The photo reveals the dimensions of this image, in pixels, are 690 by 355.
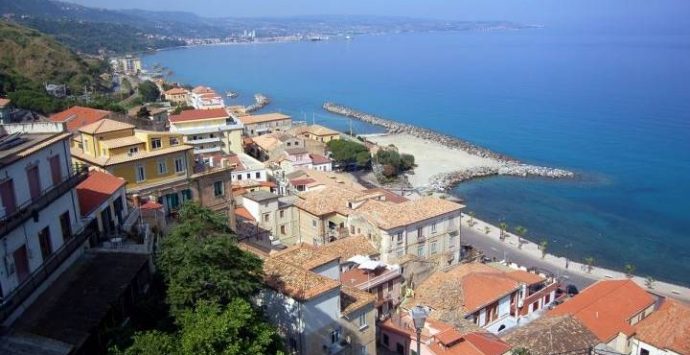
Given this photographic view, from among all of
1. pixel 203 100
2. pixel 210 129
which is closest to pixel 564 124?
pixel 203 100

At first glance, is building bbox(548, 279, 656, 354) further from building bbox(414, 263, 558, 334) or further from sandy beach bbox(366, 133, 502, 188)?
sandy beach bbox(366, 133, 502, 188)

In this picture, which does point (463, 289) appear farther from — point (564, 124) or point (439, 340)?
point (564, 124)

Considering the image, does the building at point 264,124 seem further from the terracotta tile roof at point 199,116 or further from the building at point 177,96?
the terracotta tile roof at point 199,116

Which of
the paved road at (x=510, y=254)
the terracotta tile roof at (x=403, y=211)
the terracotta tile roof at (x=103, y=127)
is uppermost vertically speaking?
the terracotta tile roof at (x=103, y=127)

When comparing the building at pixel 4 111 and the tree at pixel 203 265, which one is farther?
the building at pixel 4 111

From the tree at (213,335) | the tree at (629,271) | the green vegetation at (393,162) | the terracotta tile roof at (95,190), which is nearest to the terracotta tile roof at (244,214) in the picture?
the terracotta tile roof at (95,190)

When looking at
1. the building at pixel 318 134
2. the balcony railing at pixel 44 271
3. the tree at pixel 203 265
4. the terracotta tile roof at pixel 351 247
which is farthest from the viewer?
the building at pixel 318 134

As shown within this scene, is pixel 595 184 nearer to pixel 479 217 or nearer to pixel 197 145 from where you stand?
pixel 479 217
